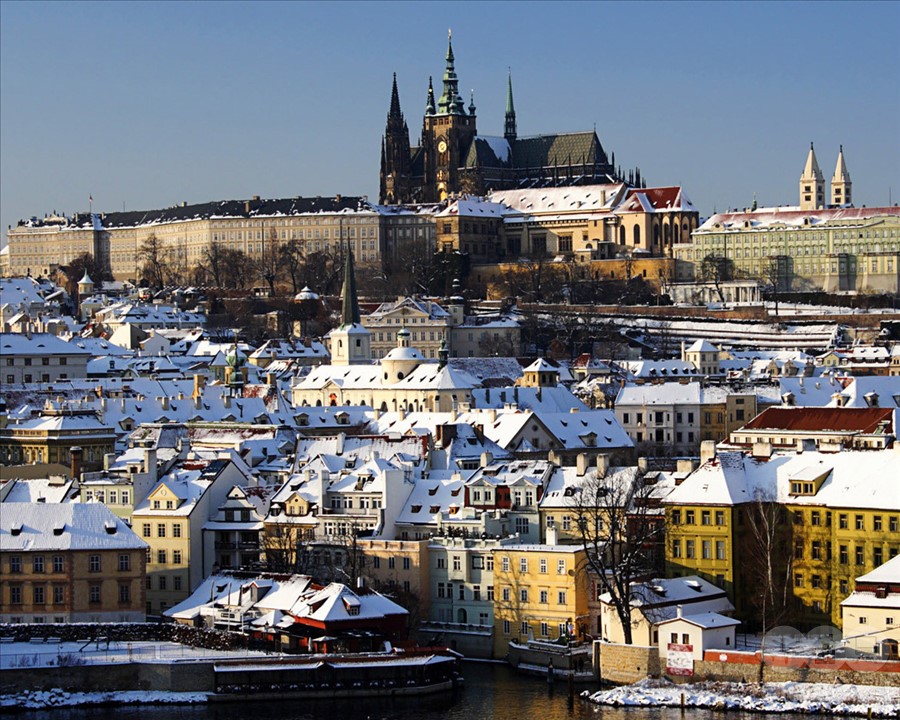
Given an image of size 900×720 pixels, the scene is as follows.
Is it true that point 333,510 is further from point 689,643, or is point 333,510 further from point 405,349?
point 405,349

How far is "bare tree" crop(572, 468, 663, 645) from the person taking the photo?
50.8 metres

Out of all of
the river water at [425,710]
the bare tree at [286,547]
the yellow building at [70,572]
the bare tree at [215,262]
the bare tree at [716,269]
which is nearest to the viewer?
the river water at [425,710]

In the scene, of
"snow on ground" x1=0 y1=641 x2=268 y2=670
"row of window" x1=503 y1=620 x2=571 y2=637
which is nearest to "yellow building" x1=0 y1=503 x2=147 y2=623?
"snow on ground" x1=0 y1=641 x2=268 y2=670

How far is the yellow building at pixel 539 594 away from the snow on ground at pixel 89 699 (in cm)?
868

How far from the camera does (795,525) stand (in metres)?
53.9

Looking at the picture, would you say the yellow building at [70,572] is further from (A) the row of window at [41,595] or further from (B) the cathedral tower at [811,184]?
(B) the cathedral tower at [811,184]

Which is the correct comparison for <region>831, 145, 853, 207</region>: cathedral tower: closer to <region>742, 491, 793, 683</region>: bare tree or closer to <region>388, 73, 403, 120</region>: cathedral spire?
<region>388, 73, 403, 120</region>: cathedral spire

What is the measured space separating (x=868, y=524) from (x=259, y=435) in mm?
26516

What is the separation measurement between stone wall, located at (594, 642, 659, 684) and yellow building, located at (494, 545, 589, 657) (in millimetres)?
2165

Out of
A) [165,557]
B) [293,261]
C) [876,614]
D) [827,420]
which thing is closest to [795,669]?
[876,614]

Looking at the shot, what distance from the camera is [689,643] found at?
49.6 meters

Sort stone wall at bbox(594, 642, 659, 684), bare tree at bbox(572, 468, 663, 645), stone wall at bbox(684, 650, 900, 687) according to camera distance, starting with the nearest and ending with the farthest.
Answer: stone wall at bbox(684, 650, 900, 687)
stone wall at bbox(594, 642, 659, 684)
bare tree at bbox(572, 468, 663, 645)

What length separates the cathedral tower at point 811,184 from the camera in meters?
191

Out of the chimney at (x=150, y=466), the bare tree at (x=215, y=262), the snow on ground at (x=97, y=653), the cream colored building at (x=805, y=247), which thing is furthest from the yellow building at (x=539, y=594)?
the bare tree at (x=215, y=262)
